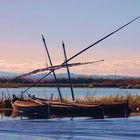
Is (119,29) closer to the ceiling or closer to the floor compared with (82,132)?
closer to the ceiling

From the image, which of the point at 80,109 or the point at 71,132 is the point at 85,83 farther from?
the point at 71,132

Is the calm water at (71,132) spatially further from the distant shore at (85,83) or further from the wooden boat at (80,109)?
the distant shore at (85,83)

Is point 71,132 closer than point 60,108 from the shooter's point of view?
Yes

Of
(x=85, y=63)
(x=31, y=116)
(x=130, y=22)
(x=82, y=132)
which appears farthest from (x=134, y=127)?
(x=85, y=63)

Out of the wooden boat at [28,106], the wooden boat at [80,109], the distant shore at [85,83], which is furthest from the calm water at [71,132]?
the distant shore at [85,83]

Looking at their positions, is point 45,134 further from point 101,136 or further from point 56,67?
point 56,67

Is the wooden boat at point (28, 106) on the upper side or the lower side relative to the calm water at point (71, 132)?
upper

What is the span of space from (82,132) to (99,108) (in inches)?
535

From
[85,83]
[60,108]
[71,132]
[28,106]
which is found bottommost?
[71,132]

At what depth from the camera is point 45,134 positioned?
56.0 ft

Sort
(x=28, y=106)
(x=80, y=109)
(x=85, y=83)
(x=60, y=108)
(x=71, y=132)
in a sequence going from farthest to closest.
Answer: (x=85, y=83)
(x=28, y=106)
(x=60, y=108)
(x=80, y=109)
(x=71, y=132)

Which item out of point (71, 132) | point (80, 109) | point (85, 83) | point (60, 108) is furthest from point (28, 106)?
point (85, 83)

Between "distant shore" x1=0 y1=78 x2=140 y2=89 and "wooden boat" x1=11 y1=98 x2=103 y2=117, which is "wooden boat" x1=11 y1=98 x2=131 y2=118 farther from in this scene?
"distant shore" x1=0 y1=78 x2=140 y2=89

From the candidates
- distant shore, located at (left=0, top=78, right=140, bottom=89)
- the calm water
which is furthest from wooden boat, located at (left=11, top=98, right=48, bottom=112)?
distant shore, located at (left=0, top=78, right=140, bottom=89)
